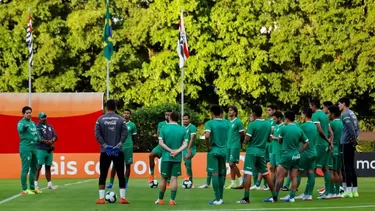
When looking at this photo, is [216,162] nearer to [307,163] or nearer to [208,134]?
[208,134]

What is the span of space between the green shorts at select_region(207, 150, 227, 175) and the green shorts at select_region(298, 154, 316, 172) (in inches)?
72.8

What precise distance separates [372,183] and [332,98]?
2258cm

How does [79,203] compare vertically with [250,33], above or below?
below

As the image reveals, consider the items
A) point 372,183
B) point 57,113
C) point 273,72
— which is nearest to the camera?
point 372,183

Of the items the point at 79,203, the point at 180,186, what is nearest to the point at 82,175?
the point at 180,186

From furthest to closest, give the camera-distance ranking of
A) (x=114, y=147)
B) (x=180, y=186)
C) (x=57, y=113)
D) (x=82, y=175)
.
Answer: (x=57, y=113) → (x=82, y=175) → (x=180, y=186) → (x=114, y=147)

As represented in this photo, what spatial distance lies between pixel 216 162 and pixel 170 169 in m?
→ 1.07

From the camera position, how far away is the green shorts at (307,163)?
22328 millimetres

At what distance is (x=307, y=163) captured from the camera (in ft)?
73.4

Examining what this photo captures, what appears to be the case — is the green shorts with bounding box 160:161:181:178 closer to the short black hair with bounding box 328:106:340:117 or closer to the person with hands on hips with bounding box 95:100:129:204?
the person with hands on hips with bounding box 95:100:129:204

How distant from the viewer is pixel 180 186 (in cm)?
2959

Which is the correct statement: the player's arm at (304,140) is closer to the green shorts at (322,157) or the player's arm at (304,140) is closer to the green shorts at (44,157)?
the green shorts at (322,157)

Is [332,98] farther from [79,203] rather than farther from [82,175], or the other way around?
[79,203]

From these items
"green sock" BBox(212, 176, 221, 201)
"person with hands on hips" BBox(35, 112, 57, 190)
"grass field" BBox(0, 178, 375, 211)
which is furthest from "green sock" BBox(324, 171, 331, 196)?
"person with hands on hips" BBox(35, 112, 57, 190)
